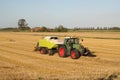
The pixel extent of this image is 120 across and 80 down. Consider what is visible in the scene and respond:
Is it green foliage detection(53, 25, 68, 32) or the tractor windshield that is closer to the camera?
the tractor windshield

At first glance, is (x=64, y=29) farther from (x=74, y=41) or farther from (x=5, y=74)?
(x=5, y=74)

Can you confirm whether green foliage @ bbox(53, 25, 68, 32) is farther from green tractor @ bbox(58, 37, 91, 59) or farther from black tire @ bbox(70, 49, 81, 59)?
black tire @ bbox(70, 49, 81, 59)

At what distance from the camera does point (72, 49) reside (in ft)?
54.3

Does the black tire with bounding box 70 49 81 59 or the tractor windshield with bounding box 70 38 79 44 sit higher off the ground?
the tractor windshield with bounding box 70 38 79 44

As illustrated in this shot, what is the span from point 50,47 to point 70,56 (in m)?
1.80

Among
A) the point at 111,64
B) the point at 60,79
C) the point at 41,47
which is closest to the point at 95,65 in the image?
the point at 111,64

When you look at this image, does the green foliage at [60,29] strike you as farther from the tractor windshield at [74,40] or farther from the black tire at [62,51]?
the tractor windshield at [74,40]

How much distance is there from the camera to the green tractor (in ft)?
52.3

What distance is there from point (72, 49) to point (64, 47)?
22.6 inches

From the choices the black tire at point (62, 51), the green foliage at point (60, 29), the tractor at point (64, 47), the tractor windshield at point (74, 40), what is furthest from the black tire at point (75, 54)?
the green foliage at point (60, 29)

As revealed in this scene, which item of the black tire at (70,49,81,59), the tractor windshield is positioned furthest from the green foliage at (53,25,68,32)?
the black tire at (70,49,81,59)

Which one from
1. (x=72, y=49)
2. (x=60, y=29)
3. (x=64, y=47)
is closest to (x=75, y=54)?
(x=72, y=49)

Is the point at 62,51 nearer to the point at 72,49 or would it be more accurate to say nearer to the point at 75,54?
the point at 72,49

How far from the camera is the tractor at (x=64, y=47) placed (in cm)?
1600
